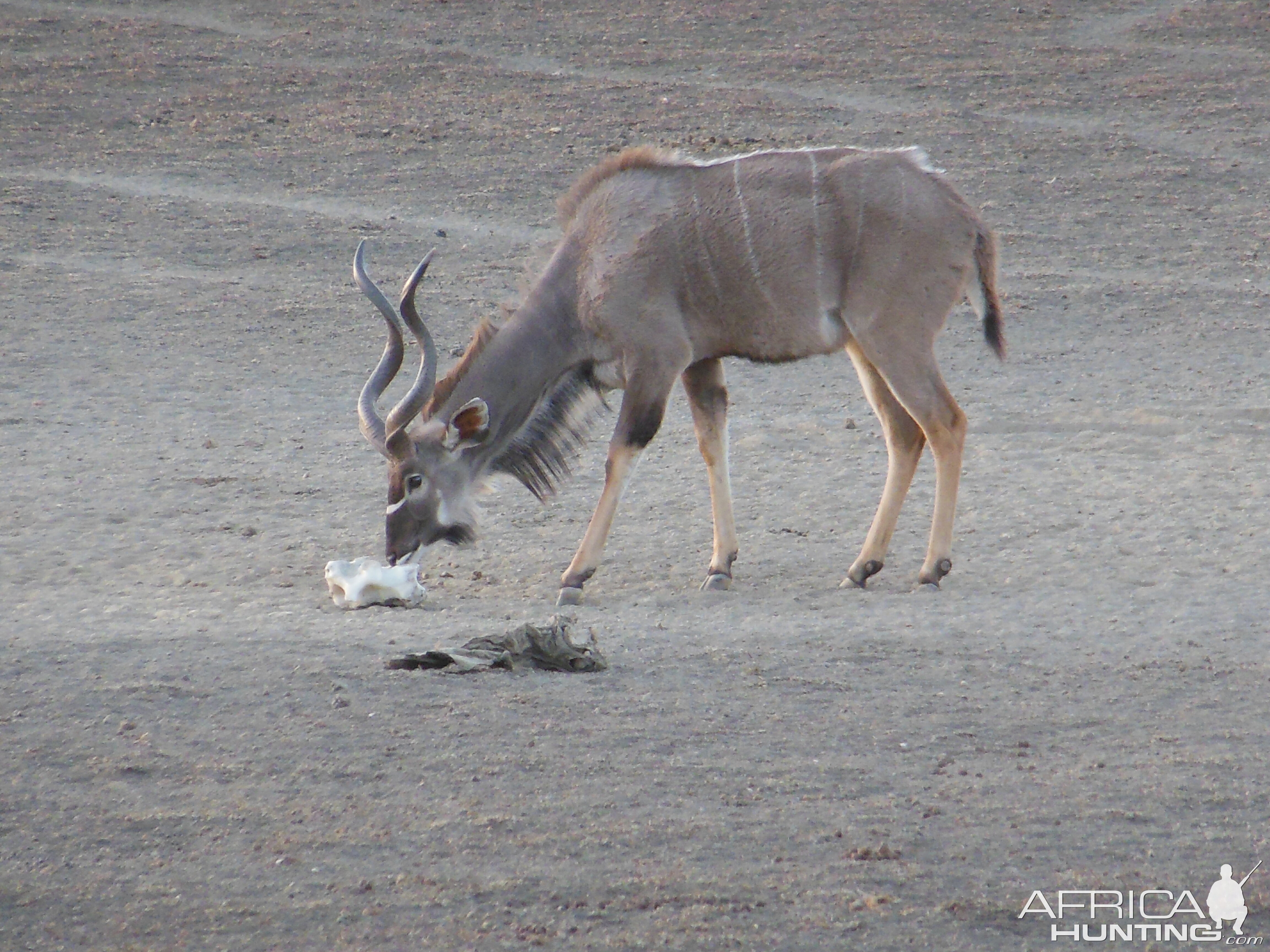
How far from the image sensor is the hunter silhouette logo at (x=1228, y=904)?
12.0 ft

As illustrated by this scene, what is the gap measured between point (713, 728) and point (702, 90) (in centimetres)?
1417

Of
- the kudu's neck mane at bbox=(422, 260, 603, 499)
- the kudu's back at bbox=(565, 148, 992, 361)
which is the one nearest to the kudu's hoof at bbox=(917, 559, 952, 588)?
the kudu's back at bbox=(565, 148, 992, 361)

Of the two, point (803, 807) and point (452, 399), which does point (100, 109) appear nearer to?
point (452, 399)

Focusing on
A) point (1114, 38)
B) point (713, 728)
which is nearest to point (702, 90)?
point (1114, 38)

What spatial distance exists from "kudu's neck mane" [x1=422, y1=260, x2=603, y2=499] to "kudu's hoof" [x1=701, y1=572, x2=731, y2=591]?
868 mm

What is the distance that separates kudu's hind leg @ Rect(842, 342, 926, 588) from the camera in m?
6.80

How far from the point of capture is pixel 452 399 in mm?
6930

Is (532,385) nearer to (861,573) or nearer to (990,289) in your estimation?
(861,573)

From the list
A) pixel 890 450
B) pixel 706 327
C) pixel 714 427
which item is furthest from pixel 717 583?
pixel 706 327

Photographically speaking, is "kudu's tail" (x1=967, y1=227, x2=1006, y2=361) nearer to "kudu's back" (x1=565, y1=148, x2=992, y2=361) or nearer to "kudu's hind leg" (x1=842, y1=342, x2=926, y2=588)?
"kudu's back" (x1=565, y1=148, x2=992, y2=361)

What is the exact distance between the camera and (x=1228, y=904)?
12.1ft

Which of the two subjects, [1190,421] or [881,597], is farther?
[1190,421]

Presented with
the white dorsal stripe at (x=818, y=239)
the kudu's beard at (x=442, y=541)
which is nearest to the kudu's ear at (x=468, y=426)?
the kudu's beard at (x=442, y=541)

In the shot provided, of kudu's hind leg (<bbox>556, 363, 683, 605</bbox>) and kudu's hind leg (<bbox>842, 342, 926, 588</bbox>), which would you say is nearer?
kudu's hind leg (<bbox>556, 363, 683, 605</bbox>)
